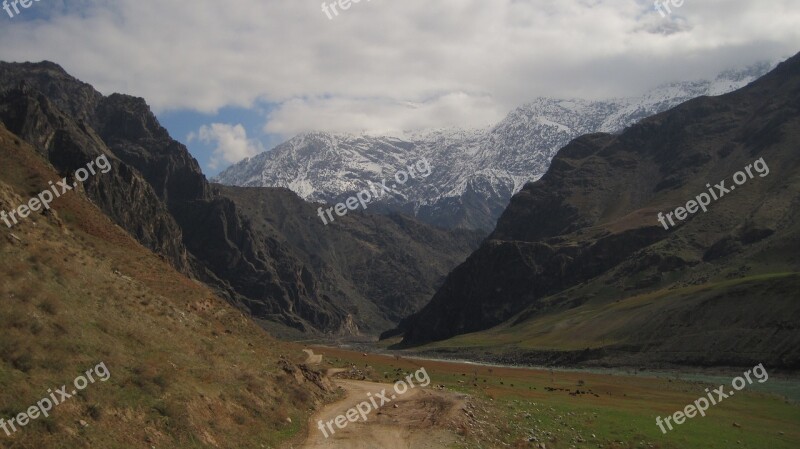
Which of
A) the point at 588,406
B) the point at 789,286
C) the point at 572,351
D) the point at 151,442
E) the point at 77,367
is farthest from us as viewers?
the point at 572,351

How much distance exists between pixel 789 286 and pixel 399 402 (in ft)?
310

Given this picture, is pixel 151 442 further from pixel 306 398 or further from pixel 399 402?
pixel 399 402

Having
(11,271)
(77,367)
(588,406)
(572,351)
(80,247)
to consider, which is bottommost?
(572,351)

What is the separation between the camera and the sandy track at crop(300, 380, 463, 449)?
30859mm

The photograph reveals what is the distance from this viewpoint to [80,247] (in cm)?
4203

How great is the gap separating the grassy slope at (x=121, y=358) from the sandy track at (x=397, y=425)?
6.08 ft

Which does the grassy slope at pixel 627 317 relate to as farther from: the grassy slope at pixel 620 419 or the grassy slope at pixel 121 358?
the grassy slope at pixel 121 358

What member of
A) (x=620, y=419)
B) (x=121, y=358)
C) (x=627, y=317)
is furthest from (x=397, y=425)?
(x=627, y=317)

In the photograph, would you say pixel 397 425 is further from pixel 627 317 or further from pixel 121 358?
pixel 627 317

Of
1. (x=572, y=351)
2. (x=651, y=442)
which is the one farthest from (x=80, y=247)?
(x=572, y=351)

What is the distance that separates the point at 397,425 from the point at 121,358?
49.6 feet

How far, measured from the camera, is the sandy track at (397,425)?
30859mm

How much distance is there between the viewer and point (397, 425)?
115 feet

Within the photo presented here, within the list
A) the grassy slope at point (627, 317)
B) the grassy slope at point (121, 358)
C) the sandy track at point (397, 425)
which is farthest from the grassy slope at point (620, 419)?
the grassy slope at point (627, 317)
